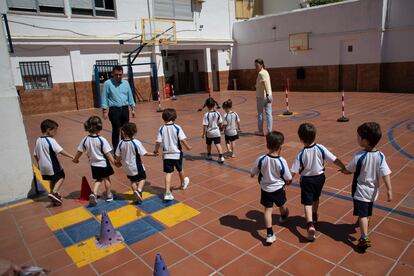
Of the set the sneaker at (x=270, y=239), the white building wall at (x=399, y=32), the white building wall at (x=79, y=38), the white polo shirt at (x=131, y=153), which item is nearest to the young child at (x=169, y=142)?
the white polo shirt at (x=131, y=153)

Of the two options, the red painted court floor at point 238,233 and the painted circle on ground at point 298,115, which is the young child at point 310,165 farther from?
the painted circle on ground at point 298,115

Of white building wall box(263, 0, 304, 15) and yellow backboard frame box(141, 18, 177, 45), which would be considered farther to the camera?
white building wall box(263, 0, 304, 15)

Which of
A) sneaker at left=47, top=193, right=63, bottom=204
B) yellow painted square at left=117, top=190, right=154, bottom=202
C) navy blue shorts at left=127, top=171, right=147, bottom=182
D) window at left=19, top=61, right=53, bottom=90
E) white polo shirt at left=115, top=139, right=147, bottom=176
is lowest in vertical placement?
yellow painted square at left=117, top=190, right=154, bottom=202

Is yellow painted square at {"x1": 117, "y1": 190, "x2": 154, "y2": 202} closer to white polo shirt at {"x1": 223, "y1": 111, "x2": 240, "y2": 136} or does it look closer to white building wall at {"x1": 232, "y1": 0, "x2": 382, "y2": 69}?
white polo shirt at {"x1": 223, "y1": 111, "x2": 240, "y2": 136}

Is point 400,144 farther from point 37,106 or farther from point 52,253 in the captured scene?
point 37,106

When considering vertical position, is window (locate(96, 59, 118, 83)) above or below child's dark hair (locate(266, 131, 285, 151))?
above

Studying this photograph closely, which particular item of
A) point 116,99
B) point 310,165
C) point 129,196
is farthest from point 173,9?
point 310,165

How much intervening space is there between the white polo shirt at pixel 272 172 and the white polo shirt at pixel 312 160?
0.14 m

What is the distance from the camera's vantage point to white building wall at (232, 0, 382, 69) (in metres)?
17.1

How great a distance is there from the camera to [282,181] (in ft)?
11.9

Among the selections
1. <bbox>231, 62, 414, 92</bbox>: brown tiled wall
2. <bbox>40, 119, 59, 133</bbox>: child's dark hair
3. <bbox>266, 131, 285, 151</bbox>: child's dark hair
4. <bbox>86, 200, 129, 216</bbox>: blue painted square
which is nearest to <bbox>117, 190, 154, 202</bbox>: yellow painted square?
<bbox>86, 200, 129, 216</bbox>: blue painted square

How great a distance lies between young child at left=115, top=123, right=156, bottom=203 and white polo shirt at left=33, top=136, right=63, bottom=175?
3.24ft

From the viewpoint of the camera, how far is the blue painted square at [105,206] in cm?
481

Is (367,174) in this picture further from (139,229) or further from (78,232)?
(78,232)
